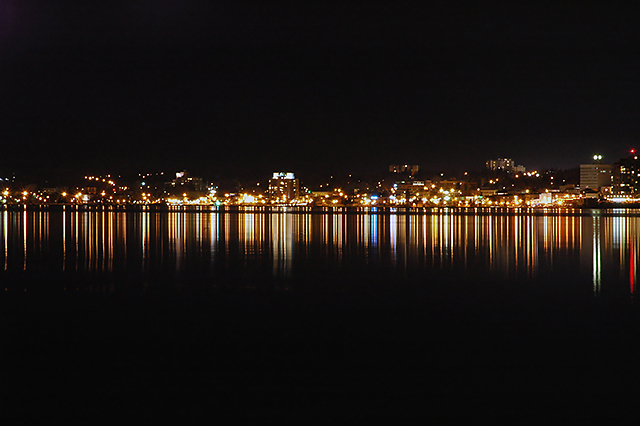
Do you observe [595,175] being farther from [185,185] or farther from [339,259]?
[339,259]

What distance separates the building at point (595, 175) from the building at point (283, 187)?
6172 cm

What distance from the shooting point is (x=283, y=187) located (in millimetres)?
141125

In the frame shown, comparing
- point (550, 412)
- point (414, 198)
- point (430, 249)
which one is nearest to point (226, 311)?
point (550, 412)

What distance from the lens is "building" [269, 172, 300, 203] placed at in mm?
137125

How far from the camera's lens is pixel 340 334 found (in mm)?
5270

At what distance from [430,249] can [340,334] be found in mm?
9338

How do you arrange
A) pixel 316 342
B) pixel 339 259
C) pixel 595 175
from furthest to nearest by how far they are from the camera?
pixel 595 175, pixel 339 259, pixel 316 342

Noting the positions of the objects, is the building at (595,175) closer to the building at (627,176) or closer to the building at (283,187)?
the building at (627,176)

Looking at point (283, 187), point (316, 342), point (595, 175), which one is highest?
point (595, 175)

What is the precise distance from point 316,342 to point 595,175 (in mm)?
140631

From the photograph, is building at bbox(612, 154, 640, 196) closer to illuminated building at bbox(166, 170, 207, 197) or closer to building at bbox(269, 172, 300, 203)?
building at bbox(269, 172, 300, 203)

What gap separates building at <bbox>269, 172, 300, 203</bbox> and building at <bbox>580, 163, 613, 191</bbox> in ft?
202

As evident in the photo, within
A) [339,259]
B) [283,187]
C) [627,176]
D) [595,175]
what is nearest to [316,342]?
[339,259]

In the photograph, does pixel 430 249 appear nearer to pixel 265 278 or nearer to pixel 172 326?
pixel 265 278
